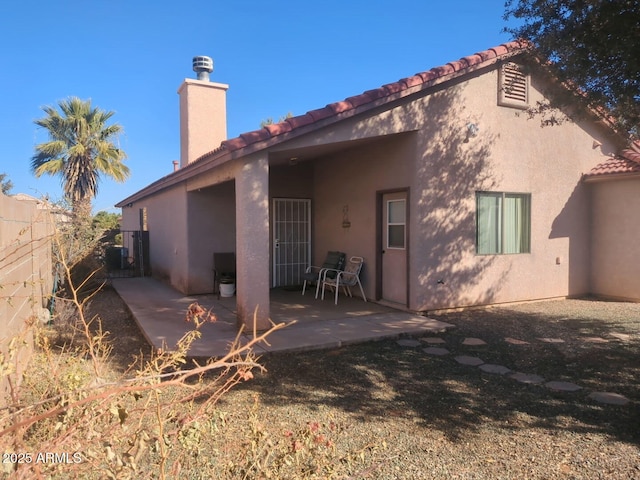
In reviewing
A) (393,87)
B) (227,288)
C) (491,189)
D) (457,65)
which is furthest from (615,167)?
(227,288)

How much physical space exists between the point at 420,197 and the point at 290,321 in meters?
3.32

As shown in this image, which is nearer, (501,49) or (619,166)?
(501,49)

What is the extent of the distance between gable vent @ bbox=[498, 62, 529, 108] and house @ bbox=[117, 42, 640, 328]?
0.03m

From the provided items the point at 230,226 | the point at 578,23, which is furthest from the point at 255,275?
the point at 578,23

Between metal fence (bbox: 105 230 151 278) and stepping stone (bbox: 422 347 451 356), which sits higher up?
metal fence (bbox: 105 230 151 278)

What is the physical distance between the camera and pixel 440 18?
10.6 metres

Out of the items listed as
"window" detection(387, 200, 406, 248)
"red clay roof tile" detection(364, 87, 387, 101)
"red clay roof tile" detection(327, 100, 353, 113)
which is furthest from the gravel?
"red clay roof tile" detection(364, 87, 387, 101)

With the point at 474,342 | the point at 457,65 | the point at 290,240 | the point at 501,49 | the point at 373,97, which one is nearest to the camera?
the point at 474,342

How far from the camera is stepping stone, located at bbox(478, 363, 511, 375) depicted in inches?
207

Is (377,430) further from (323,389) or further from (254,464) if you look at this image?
(254,464)

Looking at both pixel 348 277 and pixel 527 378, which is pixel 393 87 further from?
pixel 527 378

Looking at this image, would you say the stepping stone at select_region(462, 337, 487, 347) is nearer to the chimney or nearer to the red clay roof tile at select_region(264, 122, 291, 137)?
the red clay roof tile at select_region(264, 122, 291, 137)

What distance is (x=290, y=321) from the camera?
24.6 ft

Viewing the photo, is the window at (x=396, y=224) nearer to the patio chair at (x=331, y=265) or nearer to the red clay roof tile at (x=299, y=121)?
the patio chair at (x=331, y=265)
